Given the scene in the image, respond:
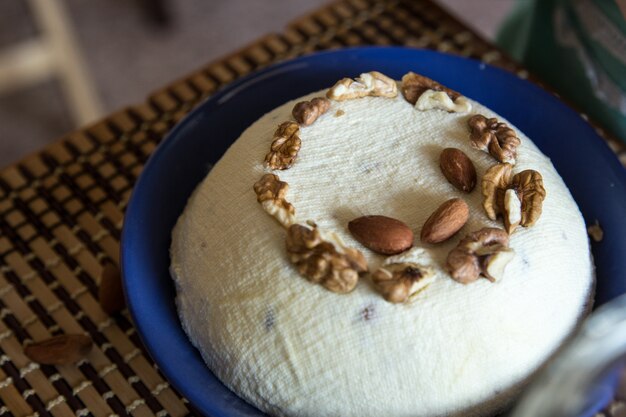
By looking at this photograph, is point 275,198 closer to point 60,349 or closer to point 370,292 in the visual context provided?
point 370,292

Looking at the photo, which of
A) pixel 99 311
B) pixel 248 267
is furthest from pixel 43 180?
pixel 248 267

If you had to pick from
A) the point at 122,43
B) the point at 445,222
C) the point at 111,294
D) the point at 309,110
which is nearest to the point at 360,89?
the point at 309,110

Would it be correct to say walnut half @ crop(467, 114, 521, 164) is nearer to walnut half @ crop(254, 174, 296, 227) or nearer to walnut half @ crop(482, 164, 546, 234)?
walnut half @ crop(482, 164, 546, 234)

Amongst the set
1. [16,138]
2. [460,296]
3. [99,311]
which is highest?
[460,296]

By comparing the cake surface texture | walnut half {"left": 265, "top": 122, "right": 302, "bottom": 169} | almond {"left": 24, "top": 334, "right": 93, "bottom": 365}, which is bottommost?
almond {"left": 24, "top": 334, "right": 93, "bottom": 365}

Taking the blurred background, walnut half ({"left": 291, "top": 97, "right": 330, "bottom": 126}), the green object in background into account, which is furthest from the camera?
the blurred background

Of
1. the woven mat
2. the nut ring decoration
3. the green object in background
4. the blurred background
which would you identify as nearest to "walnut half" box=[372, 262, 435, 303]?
the nut ring decoration

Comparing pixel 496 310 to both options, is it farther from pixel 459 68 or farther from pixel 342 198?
pixel 459 68
